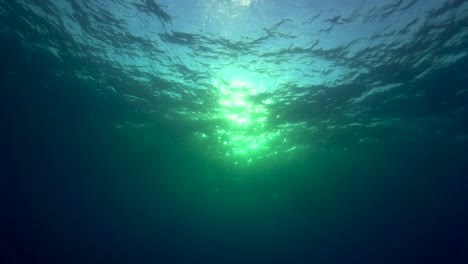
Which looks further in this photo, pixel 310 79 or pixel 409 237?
pixel 409 237

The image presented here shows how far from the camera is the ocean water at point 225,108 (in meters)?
11.8

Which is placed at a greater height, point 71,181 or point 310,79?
point 310,79

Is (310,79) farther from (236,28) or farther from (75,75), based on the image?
(75,75)

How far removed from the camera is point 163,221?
8425cm

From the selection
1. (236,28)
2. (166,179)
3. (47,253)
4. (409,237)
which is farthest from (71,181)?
(409,237)

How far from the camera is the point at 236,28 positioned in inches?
458

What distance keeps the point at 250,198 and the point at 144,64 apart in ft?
140

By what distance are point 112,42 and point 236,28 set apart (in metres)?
6.64

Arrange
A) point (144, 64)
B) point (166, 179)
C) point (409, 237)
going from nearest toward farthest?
point (144, 64) → point (166, 179) → point (409, 237)

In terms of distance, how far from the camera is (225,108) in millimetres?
19188

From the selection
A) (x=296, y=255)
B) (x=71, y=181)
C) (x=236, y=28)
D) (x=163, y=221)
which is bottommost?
(x=296, y=255)

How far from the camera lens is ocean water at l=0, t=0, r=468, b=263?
11828mm

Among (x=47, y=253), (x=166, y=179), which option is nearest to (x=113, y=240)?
(x=47, y=253)

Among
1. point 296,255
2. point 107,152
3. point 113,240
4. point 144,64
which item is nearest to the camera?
point 144,64
